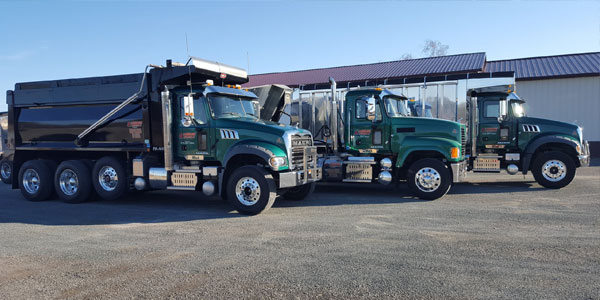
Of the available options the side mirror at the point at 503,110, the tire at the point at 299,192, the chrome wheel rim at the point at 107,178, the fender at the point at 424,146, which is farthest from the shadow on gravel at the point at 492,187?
the chrome wheel rim at the point at 107,178

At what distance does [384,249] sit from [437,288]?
141 cm

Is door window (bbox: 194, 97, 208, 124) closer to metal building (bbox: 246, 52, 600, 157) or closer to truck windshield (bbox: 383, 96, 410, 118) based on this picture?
truck windshield (bbox: 383, 96, 410, 118)

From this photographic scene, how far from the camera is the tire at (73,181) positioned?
9.59 m

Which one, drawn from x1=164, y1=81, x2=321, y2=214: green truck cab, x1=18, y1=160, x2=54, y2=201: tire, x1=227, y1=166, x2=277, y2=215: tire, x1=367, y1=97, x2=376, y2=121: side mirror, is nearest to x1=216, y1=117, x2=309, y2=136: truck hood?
x1=164, y1=81, x2=321, y2=214: green truck cab

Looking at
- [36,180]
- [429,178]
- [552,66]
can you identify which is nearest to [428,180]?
[429,178]

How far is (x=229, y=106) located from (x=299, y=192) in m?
2.67

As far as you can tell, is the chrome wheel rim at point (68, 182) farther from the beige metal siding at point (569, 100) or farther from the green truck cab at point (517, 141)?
the beige metal siding at point (569, 100)

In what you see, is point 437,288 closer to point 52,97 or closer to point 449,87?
point 449,87

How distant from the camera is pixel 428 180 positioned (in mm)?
9500

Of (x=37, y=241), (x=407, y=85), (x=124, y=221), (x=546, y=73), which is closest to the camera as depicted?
(x=37, y=241)

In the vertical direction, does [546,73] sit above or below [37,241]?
above

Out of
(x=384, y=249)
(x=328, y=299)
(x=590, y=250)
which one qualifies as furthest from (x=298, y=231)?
(x=590, y=250)

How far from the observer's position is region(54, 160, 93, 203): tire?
31.5 feet

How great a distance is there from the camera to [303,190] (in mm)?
9680
